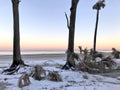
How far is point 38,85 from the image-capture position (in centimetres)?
1037

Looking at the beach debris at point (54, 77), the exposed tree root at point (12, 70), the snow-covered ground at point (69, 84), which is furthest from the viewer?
the exposed tree root at point (12, 70)

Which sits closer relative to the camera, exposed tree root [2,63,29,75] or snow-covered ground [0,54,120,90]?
snow-covered ground [0,54,120,90]

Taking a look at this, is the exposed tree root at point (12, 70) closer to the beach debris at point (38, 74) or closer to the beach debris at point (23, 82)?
the beach debris at point (38, 74)

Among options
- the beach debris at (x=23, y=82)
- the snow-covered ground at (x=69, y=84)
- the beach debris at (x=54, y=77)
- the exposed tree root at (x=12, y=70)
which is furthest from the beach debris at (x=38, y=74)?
the exposed tree root at (x=12, y=70)

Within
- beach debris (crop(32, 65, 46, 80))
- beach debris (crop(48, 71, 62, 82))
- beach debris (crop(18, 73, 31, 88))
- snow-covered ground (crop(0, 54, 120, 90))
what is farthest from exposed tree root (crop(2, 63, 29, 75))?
beach debris (crop(18, 73, 31, 88))

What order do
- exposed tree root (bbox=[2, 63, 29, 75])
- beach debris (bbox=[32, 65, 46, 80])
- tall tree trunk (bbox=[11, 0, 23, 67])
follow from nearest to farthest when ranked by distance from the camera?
beach debris (bbox=[32, 65, 46, 80]) → exposed tree root (bbox=[2, 63, 29, 75]) → tall tree trunk (bbox=[11, 0, 23, 67])

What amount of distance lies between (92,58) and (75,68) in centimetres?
177

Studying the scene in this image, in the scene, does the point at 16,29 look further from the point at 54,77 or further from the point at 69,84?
the point at 69,84

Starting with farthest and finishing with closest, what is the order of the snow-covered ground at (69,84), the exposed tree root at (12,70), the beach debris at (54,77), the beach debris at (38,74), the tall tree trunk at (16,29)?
the tall tree trunk at (16,29), the exposed tree root at (12,70), the beach debris at (38,74), the beach debris at (54,77), the snow-covered ground at (69,84)

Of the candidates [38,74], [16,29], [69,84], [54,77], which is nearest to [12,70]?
[16,29]

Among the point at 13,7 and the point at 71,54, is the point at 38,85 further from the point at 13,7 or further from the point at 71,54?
the point at 13,7

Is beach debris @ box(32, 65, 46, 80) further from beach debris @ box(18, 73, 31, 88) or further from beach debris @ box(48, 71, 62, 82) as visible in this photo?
beach debris @ box(18, 73, 31, 88)

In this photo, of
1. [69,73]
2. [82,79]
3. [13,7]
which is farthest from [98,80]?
[13,7]

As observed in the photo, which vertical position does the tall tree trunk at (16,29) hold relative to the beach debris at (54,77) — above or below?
above
